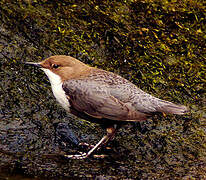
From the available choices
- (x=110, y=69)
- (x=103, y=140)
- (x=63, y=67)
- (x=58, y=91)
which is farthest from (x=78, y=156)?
(x=110, y=69)

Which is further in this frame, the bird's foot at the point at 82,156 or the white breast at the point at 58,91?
the white breast at the point at 58,91

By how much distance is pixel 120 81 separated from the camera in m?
4.13

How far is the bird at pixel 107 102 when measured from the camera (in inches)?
156

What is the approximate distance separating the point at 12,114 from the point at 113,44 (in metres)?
1.66

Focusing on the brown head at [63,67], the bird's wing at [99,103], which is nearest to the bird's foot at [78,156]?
the bird's wing at [99,103]

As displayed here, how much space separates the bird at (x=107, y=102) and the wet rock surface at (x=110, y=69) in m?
0.31

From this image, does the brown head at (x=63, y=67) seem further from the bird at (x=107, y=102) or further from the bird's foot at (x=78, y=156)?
the bird's foot at (x=78, y=156)

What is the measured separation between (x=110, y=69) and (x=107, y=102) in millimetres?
1017

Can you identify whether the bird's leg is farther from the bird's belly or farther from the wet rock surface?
the bird's belly

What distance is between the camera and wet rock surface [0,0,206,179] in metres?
3.87

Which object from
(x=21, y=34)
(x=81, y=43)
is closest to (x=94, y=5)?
(x=81, y=43)

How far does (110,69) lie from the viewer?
493cm

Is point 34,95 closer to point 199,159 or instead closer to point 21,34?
point 21,34

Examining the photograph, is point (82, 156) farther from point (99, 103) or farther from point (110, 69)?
point (110, 69)
